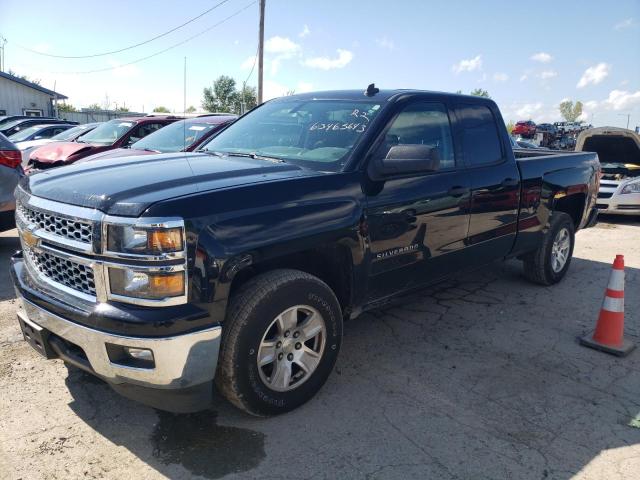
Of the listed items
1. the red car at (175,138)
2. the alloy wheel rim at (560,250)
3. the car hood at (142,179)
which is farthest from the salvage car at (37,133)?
the alloy wheel rim at (560,250)

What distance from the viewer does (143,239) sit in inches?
96.1

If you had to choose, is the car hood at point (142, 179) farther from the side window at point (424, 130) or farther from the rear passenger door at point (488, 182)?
the rear passenger door at point (488, 182)

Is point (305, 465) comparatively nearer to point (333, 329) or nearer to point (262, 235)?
point (333, 329)

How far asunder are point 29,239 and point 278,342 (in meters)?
1.53

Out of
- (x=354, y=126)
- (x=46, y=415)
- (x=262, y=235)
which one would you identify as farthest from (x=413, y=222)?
(x=46, y=415)

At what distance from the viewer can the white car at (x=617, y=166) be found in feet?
33.7

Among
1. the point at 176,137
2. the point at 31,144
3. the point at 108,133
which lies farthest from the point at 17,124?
the point at 176,137

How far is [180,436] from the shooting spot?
2898 mm

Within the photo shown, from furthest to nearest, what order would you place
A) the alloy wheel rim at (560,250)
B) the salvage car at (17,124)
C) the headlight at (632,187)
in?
the salvage car at (17,124)
the headlight at (632,187)
the alloy wheel rim at (560,250)

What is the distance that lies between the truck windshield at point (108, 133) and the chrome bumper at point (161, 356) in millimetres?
7397

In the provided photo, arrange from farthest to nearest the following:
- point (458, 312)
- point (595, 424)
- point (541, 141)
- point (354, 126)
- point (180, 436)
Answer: point (541, 141) → point (458, 312) → point (354, 126) → point (595, 424) → point (180, 436)

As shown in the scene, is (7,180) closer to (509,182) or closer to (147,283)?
(147,283)

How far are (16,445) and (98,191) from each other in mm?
1428

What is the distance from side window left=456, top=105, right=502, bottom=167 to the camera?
4348 millimetres
